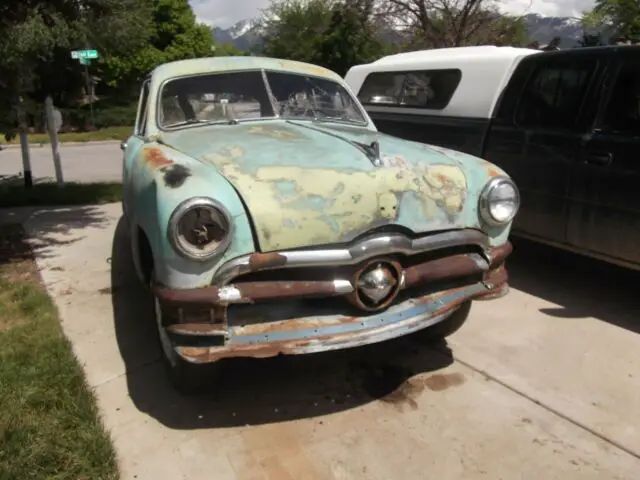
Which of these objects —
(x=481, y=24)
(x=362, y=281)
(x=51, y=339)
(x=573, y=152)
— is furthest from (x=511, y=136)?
(x=481, y=24)

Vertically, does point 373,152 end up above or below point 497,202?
above

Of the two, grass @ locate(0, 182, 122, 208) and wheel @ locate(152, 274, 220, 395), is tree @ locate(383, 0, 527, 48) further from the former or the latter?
wheel @ locate(152, 274, 220, 395)

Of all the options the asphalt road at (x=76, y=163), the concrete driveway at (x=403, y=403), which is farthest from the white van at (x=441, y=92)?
the asphalt road at (x=76, y=163)

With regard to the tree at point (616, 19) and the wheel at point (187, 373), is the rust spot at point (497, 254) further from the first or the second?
the tree at point (616, 19)

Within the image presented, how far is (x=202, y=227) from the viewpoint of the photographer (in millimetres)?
2658

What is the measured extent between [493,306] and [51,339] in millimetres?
2970

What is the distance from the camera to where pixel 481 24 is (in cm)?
1706

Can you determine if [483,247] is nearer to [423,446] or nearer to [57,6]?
[423,446]

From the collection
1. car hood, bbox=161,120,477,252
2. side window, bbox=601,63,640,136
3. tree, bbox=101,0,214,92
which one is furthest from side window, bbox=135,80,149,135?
tree, bbox=101,0,214,92

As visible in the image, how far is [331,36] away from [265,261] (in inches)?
694

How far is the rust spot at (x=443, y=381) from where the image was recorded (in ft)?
10.9

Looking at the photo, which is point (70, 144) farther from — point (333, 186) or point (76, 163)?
point (333, 186)

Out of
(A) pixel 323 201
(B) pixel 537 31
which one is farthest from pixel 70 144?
(B) pixel 537 31

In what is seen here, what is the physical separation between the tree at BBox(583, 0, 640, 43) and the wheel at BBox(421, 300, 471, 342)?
46.6 feet
